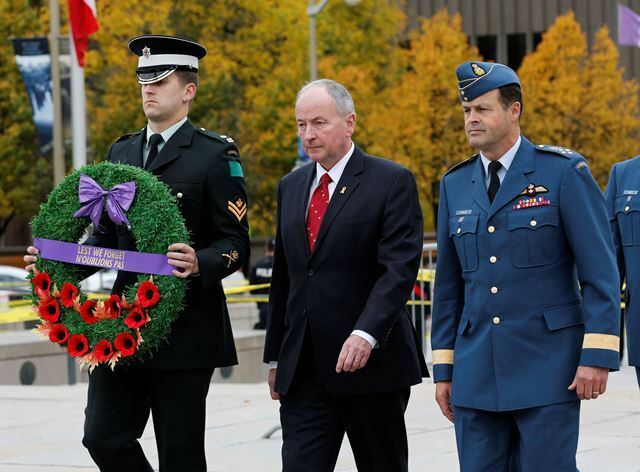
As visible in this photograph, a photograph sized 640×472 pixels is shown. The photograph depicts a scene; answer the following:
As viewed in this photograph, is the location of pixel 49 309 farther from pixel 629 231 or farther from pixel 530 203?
pixel 629 231

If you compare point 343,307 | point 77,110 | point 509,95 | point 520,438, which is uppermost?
point 509,95

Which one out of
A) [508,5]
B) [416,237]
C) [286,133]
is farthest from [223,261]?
[508,5]

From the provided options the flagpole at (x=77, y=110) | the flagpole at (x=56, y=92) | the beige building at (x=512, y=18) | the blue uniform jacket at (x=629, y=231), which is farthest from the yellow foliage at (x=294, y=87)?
the blue uniform jacket at (x=629, y=231)

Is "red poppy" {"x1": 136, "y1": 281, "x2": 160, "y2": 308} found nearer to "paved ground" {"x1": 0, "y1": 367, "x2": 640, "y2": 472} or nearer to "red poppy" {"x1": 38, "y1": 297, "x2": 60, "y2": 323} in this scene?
"red poppy" {"x1": 38, "y1": 297, "x2": 60, "y2": 323}

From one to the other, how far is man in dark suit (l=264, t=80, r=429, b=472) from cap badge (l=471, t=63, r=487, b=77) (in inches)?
28.5

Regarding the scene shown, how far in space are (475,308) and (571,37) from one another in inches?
1626

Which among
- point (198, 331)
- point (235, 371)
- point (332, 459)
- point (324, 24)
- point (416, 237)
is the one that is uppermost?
point (324, 24)

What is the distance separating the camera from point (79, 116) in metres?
19.5

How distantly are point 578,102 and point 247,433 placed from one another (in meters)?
34.8

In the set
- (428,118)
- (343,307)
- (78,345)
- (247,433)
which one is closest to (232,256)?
(343,307)

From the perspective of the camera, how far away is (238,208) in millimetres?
5875

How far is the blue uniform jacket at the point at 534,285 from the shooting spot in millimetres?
4875

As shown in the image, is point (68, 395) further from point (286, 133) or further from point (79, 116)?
point (286, 133)

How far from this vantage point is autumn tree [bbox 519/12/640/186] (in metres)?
43.2
